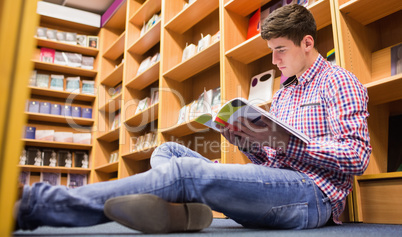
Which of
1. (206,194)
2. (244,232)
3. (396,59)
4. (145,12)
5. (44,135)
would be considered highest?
(145,12)

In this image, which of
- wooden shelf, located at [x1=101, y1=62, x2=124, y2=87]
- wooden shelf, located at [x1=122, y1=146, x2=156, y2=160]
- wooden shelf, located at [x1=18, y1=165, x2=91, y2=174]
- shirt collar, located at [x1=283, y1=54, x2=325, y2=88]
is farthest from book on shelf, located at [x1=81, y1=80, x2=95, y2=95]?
shirt collar, located at [x1=283, y1=54, x2=325, y2=88]

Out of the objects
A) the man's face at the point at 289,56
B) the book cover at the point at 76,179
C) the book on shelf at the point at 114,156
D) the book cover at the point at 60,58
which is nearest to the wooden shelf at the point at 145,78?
the book on shelf at the point at 114,156

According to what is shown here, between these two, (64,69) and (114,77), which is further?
(64,69)

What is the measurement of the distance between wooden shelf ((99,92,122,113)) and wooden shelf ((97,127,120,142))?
366 millimetres

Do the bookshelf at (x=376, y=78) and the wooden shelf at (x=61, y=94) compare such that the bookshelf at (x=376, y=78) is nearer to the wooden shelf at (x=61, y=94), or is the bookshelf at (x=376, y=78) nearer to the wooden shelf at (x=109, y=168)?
the wooden shelf at (x=109, y=168)

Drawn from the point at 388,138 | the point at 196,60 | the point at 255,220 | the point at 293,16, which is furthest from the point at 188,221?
the point at 196,60

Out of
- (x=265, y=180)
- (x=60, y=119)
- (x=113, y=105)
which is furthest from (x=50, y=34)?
(x=265, y=180)

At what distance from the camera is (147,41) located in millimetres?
3678

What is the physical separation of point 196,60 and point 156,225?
2.00m

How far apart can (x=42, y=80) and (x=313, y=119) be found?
400 cm

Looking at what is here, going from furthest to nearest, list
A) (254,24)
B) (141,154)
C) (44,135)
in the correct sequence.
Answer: (44,135) → (141,154) → (254,24)

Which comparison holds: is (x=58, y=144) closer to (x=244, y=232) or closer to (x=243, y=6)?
(x=243, y=6)

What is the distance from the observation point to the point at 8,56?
1.89 feet

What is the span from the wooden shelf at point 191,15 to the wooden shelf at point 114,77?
3.85 ft
